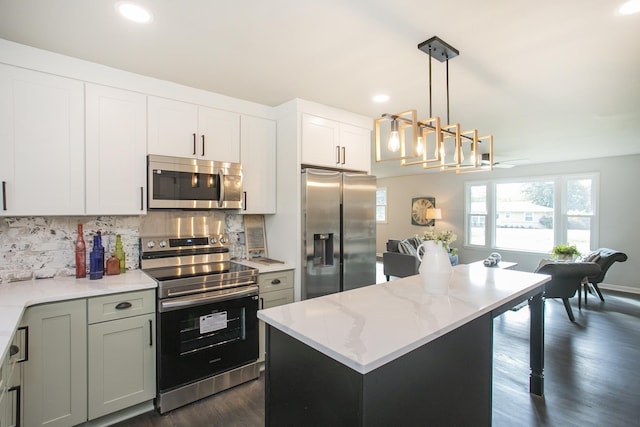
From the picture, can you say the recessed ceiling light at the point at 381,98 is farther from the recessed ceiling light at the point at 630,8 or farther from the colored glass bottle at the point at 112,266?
the colored glass bottle at the point at 112,266

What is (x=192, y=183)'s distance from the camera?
8.80ft

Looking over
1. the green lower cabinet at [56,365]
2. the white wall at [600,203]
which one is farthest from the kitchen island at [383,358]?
the white wall at [600,203]

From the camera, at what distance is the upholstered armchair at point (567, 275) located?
156 inches

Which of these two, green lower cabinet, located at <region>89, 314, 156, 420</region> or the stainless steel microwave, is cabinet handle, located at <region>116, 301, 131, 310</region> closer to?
green lower cabinet, located at <region>89, 314, 156, 420</region>

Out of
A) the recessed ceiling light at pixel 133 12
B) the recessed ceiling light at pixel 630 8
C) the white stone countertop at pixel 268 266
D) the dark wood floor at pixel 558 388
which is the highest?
the recessed ceiling light at pixel 133 12

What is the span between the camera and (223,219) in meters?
3.13

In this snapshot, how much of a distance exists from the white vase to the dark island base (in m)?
0.26

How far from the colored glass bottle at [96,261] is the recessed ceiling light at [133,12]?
1496 millimetres

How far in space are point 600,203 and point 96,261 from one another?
7456 mm

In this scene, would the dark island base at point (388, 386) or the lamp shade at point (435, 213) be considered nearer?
the dark island base at point (388, 386)

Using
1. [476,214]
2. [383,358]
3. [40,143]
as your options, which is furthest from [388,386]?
[476,214]

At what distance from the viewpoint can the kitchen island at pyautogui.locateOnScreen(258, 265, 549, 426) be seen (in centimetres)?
116

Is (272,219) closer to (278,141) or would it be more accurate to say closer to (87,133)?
(278,141)

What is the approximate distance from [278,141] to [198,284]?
1520 mm
